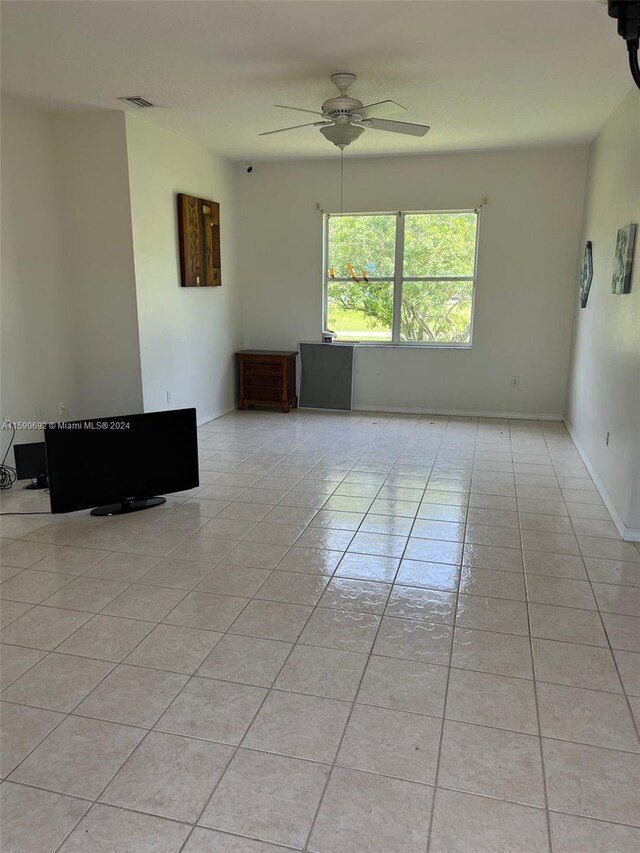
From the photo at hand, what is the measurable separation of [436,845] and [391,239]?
5694 millimetres

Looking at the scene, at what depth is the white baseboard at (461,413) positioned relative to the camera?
247 inches

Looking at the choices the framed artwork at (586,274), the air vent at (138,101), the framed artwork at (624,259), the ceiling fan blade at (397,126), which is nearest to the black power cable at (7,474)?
the air vent at (138,101)

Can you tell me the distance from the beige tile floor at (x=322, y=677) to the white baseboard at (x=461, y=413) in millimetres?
2450

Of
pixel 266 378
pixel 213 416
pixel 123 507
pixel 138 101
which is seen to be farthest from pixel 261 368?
pixel 123 507

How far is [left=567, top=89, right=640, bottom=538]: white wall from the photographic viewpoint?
3.36 metres

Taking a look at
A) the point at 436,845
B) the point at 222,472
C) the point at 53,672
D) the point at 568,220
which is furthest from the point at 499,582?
the point at 568,220

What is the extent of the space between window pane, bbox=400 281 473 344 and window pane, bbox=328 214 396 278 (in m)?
0.37

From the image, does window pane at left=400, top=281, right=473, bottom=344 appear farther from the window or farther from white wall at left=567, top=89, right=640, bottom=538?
white wall at left=567, top=89, right=640, bottom=538

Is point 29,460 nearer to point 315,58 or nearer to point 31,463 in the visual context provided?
point 31,463

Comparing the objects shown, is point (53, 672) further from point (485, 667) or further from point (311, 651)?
point (485, 667)

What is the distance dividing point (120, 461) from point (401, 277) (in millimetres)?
3859

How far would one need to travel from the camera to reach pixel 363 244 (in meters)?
6.40

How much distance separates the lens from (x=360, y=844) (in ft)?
4.94

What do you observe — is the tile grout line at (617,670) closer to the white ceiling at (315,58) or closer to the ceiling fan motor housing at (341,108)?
the white ceiling at (315,58)
